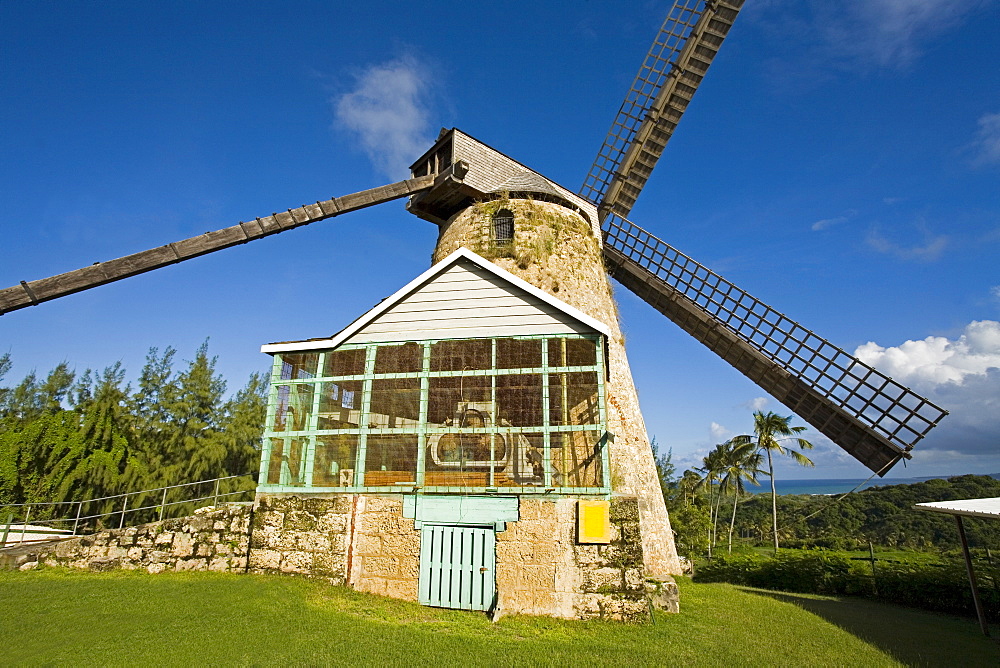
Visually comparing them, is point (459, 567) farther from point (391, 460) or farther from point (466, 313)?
point (466, 313)

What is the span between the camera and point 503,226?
61.0 feet

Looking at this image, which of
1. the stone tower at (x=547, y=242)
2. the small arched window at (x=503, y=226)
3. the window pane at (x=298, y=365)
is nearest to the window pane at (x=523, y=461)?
the window pane at (x=298, y=365)

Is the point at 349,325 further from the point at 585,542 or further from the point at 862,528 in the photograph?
the point at 862,528

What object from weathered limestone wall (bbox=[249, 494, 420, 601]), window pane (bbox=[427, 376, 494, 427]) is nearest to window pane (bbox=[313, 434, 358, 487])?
weathered limestone wall (bbox=[249, 494, 420, 601])

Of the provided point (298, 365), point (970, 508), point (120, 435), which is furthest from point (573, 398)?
point (120, 435)

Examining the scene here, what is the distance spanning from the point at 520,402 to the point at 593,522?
2724mm

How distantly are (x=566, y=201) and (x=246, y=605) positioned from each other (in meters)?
15.8

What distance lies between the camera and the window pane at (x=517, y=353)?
11266mm

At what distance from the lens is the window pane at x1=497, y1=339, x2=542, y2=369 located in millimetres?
11266

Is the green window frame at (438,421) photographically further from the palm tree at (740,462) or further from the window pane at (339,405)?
the palm tree at (740,462)

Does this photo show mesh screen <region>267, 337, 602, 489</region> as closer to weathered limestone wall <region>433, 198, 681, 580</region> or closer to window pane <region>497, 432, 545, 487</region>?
window pane <region>497, 432, 545, 487</region>

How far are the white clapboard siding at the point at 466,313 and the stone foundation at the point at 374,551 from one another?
3548 mm

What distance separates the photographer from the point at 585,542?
9531 mm

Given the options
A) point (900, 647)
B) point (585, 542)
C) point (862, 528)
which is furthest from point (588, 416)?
point (862, 528)
